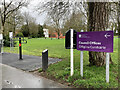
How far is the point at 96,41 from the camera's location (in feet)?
11.8

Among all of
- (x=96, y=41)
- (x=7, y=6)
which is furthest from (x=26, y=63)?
(x=7, y=6)

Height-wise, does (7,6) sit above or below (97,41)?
above

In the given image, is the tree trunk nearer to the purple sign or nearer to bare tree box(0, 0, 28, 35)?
the purple sign

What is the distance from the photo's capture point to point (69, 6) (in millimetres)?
7164

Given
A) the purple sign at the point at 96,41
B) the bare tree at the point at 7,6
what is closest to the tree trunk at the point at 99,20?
the purple sign at the point at 96,41

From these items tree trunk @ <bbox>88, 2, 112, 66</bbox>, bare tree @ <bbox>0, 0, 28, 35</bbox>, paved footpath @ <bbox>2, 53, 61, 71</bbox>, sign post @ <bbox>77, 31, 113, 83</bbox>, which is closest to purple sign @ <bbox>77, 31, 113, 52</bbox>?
sign post @ <bbox>77, 31, 113, 83</bbox>

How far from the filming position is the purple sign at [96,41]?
3.38 metres

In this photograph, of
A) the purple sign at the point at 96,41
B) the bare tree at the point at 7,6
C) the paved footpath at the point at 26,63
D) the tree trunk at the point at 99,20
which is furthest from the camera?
the bare tree at the point at 7,6

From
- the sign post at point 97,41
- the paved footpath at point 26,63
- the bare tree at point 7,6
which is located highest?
the bare tree at point 7,6

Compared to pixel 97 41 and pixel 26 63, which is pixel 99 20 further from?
Answer: pixel 26 63

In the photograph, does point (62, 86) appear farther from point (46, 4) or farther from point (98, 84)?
point (46, 4)

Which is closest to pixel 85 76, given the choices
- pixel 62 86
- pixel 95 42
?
pixel 62 86

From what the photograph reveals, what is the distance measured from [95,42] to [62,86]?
168cm

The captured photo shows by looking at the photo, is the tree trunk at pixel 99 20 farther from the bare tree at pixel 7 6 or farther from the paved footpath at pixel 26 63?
the bare tree at pixel 7 6
